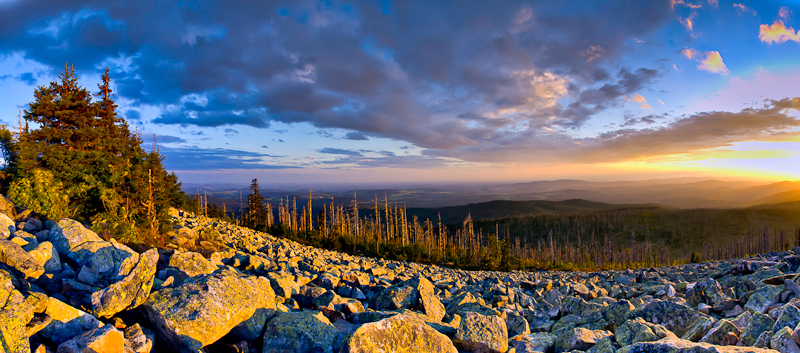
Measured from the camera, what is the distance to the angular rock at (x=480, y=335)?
5.47 m

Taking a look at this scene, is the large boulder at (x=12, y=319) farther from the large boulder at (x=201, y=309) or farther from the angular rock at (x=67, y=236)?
the angular rock at (x=67, y=236)

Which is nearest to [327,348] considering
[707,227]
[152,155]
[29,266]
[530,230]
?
[29,266]

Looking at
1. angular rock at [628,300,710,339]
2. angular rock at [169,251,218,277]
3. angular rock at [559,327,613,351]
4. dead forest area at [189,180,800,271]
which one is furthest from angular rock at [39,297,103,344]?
dead forest area at [189,180,800,271]

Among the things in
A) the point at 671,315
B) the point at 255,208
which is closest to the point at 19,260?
the point at 671,315

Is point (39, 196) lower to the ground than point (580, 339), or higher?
higher

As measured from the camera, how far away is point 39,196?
14.7m

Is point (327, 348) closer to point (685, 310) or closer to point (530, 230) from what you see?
point (685, 310)

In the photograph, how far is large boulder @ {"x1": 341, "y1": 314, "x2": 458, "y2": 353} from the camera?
4.28 m

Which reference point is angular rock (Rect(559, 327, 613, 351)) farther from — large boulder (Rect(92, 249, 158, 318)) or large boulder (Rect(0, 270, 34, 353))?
large boulder (Rect(0, 270, 34, 353))

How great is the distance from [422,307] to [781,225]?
232 meters

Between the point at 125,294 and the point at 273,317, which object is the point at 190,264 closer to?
the point at 125,294

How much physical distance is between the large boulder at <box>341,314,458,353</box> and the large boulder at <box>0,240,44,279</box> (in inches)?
305

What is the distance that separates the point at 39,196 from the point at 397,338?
2044cm

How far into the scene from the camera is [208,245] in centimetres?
1852
